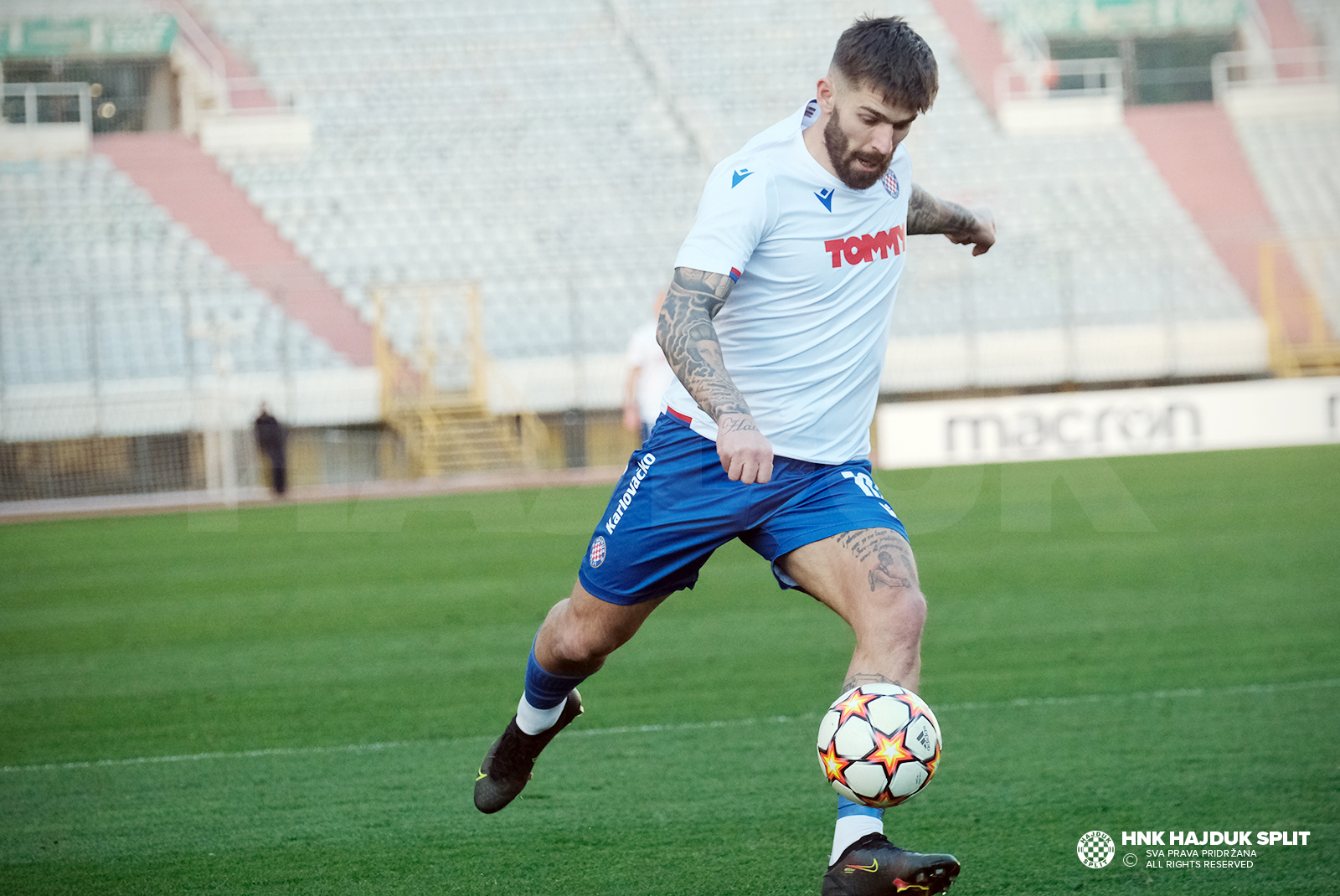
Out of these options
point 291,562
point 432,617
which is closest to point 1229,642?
point 432,617

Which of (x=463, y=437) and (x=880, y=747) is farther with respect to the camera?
(x=463, y=437)

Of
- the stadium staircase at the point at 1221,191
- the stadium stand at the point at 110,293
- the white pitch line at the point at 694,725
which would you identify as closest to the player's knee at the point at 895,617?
the white pitch line at the point at 694,725

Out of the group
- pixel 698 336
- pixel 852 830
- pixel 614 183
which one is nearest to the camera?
pixel 852 830

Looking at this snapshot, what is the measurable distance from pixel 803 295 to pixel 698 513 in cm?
65

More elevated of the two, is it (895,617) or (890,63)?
(890,63)

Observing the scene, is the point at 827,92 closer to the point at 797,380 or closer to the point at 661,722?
the point at 797,380

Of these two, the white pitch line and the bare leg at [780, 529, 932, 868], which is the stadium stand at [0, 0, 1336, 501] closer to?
the white pitch line

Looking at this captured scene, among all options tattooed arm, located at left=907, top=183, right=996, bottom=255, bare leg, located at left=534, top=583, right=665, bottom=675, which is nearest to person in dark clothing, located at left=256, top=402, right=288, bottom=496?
bare leg, located at left=534, top=583, right=665, bottom=675

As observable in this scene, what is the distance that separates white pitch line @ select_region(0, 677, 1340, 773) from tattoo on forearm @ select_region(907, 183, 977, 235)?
219cm

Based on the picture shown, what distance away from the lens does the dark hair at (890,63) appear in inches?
125

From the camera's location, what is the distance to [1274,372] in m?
21.9

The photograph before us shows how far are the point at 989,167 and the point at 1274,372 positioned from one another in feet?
21.8

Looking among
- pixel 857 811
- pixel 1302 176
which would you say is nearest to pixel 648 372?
pixel 857 811

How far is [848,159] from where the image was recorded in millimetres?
3375
